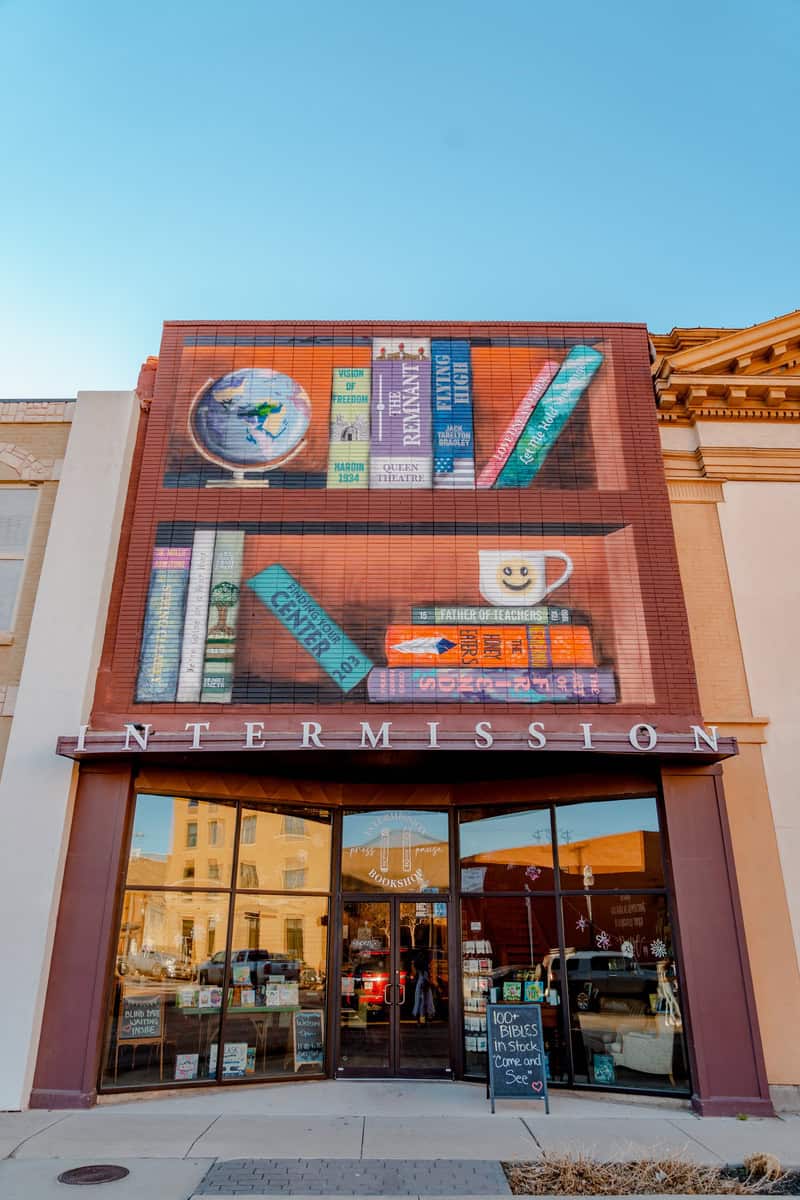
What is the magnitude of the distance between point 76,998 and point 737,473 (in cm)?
1226

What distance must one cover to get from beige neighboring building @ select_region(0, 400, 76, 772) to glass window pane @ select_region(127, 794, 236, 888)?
2.64m

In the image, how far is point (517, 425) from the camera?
42.8 ft

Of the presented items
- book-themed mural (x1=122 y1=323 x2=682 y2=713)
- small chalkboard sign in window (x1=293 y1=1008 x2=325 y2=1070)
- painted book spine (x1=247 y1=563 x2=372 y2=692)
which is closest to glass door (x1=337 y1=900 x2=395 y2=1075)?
small chalkboard sign in window (x1=293 y1=1008 x2=325 y2=1070)

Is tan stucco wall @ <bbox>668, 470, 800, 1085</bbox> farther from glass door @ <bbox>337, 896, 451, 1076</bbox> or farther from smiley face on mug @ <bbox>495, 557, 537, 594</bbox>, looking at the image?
glass door @ <bbox>337, 896, 451, 1076</bbox>

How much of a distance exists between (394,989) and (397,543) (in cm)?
651

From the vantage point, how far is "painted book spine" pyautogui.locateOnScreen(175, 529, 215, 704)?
37.3 ft

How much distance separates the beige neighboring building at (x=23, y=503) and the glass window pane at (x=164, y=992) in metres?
3.72

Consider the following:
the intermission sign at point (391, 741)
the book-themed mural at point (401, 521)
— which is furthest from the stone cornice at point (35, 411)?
the intermission sign at point (391, 741)

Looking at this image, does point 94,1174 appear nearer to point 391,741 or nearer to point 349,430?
point 391,741

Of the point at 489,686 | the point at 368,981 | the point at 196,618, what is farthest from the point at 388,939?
the point at 196,618

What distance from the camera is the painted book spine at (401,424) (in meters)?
12.7

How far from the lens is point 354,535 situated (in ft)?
40.3

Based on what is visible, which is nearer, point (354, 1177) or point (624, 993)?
point (354, 1177)

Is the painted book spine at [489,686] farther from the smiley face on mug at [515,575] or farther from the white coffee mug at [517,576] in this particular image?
the smiley face on mug at [515,575]
